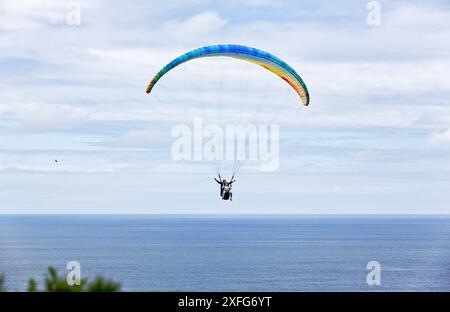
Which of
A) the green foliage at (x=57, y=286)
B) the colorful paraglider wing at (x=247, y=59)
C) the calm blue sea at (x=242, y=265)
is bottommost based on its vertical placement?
the green foliage at (x=57, y=286)

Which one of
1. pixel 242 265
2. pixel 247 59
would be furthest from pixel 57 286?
pixel 242 265

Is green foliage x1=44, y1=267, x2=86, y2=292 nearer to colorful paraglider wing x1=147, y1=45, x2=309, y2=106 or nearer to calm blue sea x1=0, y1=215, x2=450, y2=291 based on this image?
colorful paraglider wing x1=147, y1=45, x2=309, y2=106

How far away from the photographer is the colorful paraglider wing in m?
30.0

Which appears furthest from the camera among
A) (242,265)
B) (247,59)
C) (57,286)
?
(242,265)

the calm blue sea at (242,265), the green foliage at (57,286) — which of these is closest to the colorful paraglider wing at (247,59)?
the green foliage at (57,286)

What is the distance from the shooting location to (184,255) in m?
152

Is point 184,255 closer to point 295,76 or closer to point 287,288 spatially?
point 287,288

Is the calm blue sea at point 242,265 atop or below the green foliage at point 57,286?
atop

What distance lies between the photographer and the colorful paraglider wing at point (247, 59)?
29969 millimetres

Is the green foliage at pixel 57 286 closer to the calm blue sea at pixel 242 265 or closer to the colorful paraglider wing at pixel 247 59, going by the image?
the colorful paraglider wing at pixel 247 59

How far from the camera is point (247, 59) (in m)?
31.4

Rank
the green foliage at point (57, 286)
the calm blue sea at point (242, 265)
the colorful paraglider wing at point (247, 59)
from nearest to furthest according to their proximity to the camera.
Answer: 1. the green foliage at point (57, 286)
2. the colorful paraglider wing at point (247, 59)
3. the calm blue sea at point (242, 265)

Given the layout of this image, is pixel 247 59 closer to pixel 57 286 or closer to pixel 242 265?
pixel 57 286
